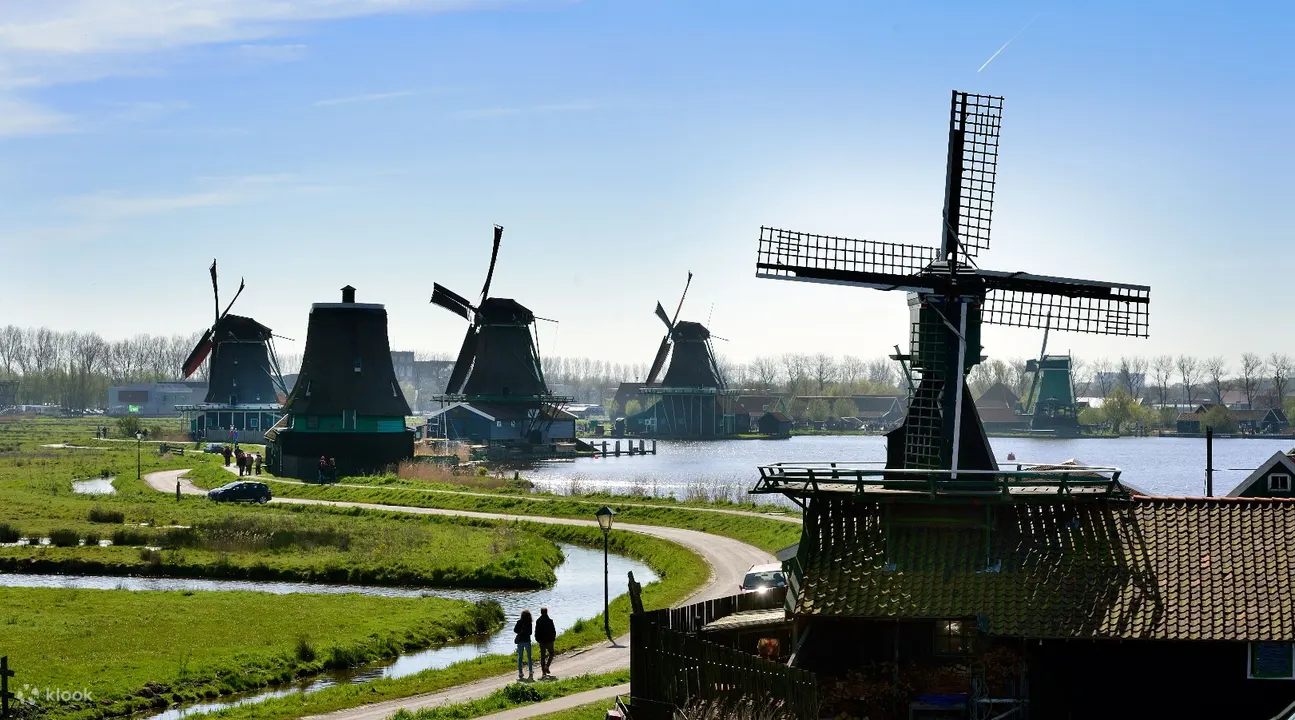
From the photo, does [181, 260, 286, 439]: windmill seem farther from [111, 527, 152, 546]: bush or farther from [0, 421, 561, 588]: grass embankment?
[111, 527, 152, 546]: bush

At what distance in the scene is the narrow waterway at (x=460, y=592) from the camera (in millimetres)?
28859

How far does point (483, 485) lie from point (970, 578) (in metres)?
48.4

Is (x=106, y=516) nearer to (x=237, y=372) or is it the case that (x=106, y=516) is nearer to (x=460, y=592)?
(x=460, y=592)

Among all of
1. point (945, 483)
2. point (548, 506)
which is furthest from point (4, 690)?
point (548, 506)

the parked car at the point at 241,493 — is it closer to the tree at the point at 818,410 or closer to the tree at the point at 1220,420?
the tree at the point at 1220,420

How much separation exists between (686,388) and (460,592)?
336 ft

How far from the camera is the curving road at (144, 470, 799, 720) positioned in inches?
904

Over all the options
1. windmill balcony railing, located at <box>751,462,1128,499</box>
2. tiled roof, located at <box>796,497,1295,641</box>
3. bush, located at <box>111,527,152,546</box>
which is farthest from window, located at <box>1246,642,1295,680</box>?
bush, located at <box>111,527,152,546</box>

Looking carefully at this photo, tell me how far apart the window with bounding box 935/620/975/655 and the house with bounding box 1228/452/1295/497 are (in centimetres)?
1608

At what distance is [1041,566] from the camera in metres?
20.8

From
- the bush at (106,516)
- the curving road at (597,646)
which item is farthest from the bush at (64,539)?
the curving road at (597,646)

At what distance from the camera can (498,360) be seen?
3905 inches

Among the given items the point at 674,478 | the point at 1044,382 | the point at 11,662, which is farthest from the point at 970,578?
the point at 1044,382

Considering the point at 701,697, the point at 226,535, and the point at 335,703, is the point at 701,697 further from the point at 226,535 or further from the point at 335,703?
the point at 226,535
